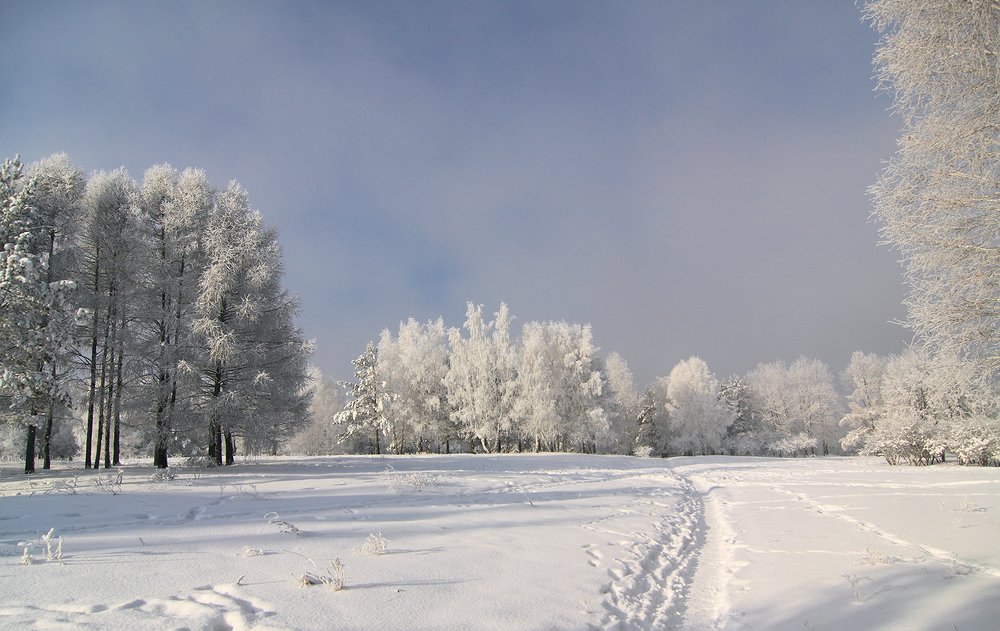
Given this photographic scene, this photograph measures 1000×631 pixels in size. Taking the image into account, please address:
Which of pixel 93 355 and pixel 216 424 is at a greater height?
pixel 93 355

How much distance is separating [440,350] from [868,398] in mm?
47700

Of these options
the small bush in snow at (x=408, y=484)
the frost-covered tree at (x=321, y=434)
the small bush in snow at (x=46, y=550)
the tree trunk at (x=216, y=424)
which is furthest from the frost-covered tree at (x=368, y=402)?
the small bush in snow at (x=46, y=550)

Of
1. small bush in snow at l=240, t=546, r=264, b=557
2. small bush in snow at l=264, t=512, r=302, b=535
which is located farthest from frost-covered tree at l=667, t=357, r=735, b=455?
small bush in snow at l=240, t=546, r=264, b=557

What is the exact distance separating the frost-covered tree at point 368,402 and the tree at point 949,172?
40798 millimetres

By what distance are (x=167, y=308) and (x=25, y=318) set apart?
488cm

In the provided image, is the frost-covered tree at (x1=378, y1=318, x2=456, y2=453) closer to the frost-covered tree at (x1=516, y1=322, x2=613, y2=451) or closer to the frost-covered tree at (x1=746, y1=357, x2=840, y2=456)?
the frost-covered tree at (x1=516, y1=322, x2=613, y2=451)

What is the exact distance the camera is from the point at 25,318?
14.4 m

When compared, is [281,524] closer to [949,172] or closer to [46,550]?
[46,550]

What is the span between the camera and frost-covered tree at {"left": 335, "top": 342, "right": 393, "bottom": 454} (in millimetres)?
43688

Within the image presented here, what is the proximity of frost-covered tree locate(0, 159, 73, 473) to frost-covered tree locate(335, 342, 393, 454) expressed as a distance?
28.0 meters

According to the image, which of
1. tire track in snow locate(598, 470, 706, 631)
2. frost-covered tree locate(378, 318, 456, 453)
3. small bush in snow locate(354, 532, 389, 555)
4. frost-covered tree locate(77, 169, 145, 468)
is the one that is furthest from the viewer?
frost-covered tree locate(378, 318, 456, 453)

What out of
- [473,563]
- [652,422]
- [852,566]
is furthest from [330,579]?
[652,422]

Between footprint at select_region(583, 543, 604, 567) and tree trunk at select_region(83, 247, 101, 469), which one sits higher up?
tree trunk at select_region(83, 247, 101, 469)

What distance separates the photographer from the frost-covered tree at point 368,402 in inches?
1720
